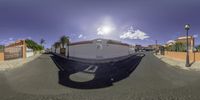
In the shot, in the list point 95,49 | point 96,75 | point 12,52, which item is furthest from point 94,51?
point 96,75

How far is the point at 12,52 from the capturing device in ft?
99.9

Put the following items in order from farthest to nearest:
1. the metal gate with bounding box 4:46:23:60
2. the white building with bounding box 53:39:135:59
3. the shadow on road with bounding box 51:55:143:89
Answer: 1. the white building with bounding box 53:39:135:59
2. the metal gate with bounding box 4:46:23:60
3. the shadow on road with bounding box 51:55:143:89

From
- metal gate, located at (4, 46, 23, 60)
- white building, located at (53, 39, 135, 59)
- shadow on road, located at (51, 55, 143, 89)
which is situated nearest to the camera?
shadow on road, located at (51, 55, 143, 89)

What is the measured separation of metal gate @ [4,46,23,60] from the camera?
90.0 feet

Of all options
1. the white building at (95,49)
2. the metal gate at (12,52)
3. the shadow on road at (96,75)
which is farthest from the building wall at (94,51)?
the shadow on road at (96,75)

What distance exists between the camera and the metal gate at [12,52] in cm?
2745

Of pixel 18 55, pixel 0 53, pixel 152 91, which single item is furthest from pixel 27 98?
pixel 18 55

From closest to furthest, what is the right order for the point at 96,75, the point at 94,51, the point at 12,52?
the point at 96,75 → the point at 94,51 → the point at 12,52

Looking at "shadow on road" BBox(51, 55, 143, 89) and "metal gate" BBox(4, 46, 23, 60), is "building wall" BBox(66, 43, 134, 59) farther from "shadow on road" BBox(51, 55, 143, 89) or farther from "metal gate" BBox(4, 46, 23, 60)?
"shadow on road" BBox(51, 55, 143, 89)

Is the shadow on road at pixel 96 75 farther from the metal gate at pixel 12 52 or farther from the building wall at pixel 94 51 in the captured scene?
the metal gate at pixel 12 52

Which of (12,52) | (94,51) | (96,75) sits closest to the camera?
(96,75)

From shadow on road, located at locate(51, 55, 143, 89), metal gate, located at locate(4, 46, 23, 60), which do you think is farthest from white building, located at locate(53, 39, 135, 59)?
shadow on road, located at locate(51, 55, 143, 89)

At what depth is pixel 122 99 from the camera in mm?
5695

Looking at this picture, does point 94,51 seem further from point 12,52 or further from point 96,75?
point 96,75
